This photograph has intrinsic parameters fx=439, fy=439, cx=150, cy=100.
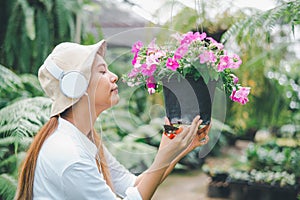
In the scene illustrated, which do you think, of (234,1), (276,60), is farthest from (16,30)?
(276,60)

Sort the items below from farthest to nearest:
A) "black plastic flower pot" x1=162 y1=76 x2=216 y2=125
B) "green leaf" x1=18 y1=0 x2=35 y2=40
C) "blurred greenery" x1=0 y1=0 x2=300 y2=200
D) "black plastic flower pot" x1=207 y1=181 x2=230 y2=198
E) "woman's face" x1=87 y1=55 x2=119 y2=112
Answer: "black plastic flower pot" x1=207 y1=181 x2=230 y2=198 → "green leaf" x1=18 y1=0 x2=35 y2=40 → "blurred greenery" x1=0 y1=0 x2=300 y2=200 → "woman's face" x1=87 y1=55 x2=119 y2=112 → "black plastic flower pot" x1=162 y1=76 x2=216 y2=125

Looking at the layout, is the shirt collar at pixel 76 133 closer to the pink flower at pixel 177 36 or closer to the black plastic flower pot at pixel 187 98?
the black plastic flower pot at pixel 187 98

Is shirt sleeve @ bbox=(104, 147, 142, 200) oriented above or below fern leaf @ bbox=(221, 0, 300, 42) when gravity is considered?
below

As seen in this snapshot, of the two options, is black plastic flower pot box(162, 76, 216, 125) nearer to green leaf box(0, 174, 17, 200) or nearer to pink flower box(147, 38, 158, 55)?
pink flower box(147, 38, 158, 55)

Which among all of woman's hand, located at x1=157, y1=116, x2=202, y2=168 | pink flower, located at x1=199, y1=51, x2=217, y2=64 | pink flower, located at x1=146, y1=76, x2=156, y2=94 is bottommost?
woman's hand, located at x1=157, y1=116, x2=202, y2=168

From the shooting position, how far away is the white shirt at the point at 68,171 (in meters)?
1.14

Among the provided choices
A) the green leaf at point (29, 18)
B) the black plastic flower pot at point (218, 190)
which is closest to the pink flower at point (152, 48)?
the green leaf at point (29, 18)

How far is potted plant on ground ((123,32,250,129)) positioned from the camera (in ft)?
3.50

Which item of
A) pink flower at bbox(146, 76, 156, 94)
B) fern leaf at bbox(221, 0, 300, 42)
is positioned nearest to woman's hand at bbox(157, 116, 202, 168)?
pink flower at bbox(146, 76, 156, 94)

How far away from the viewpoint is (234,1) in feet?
11.0

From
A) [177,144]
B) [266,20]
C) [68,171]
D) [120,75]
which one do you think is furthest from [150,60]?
[266,20]

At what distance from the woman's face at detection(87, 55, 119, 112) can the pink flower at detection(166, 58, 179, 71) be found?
176mm

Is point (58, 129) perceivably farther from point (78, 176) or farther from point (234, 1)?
point (234, 1)

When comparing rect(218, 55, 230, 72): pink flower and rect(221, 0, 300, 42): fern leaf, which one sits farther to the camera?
rect(221, 0, 300, 42): fern leaf
